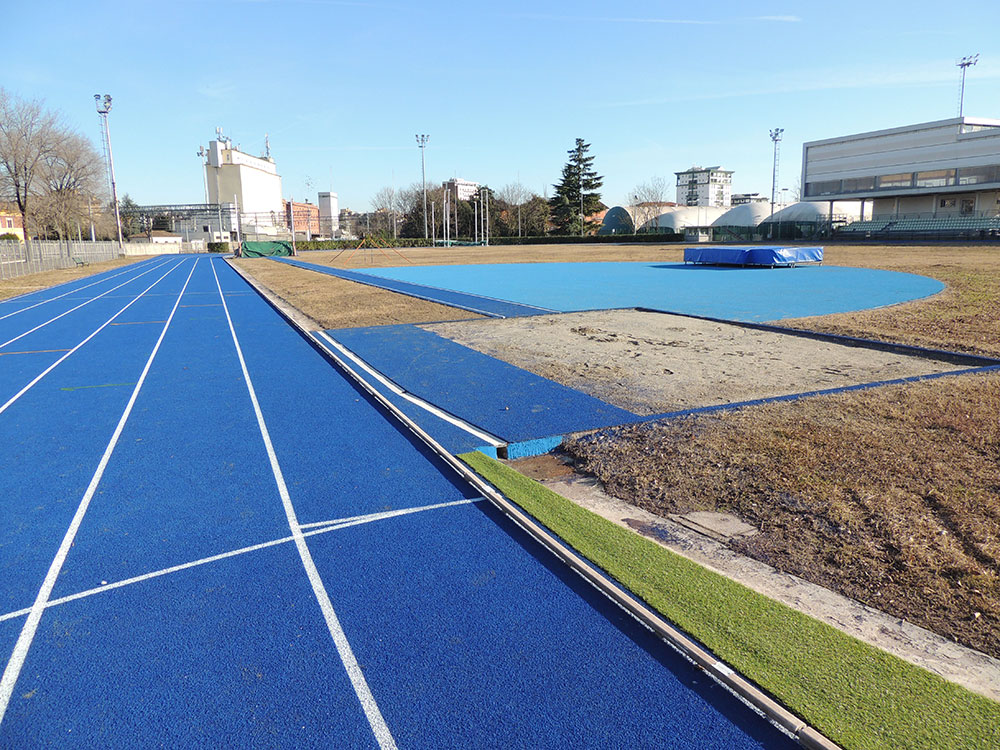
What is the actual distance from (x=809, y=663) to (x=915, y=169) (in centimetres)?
6907

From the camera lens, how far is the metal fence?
34344 millimetres

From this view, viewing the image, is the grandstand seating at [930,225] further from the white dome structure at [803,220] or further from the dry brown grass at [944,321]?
the dry brown grass at [944,321]

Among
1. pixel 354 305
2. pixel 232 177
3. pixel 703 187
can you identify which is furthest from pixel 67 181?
pixel 703 187

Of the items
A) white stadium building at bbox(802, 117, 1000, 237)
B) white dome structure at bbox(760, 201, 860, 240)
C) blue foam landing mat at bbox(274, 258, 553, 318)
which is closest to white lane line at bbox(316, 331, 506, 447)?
blue foam landing mat at bbox(274, 258, 553, 318)

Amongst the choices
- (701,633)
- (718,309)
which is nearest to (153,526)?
(701,633)

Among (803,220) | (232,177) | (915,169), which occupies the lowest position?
(803,220)

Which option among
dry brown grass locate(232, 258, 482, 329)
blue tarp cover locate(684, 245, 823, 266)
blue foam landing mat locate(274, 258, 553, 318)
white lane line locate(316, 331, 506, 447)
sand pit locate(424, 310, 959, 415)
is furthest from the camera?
blue tarp cover locate(684, 245, 823, 266)

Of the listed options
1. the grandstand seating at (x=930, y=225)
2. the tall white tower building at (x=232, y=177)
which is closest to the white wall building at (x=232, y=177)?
the tall white tower building at (x=232, y=177)

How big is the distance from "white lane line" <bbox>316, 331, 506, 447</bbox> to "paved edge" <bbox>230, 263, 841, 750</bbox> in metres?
0.53

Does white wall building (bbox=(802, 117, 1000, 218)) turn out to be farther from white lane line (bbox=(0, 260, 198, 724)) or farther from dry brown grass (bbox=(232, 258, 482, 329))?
white lane line (bbox=(0, 260, 198, 724))

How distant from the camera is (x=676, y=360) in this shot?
10.0 metres

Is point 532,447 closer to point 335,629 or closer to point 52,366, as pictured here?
point 335,629

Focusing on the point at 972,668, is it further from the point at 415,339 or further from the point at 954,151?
the point at 954,151

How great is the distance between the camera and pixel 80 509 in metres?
5.16
